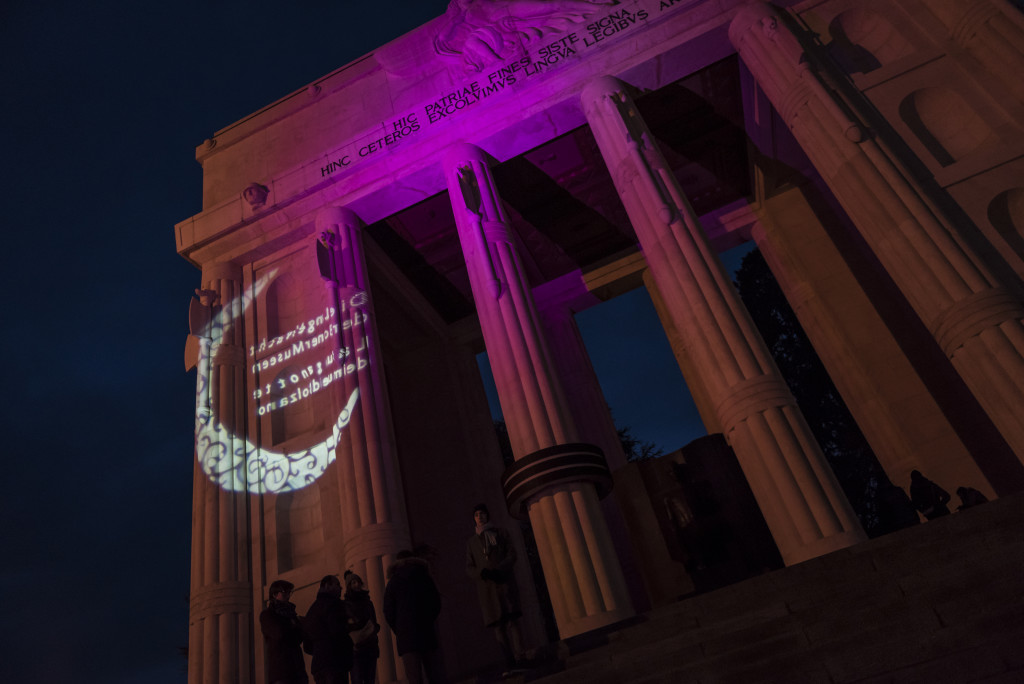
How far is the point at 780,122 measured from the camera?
1558cm

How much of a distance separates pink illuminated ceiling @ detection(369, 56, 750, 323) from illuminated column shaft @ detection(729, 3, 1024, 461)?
8.98ft

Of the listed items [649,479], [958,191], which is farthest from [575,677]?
[958,191]

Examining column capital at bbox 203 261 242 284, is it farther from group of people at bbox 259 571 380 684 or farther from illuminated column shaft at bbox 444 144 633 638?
group of people at bbox 259 571 380 684

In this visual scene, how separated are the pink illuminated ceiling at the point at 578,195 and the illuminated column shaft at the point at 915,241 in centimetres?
274

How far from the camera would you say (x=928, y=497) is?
1051cm

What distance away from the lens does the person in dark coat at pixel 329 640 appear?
721cm

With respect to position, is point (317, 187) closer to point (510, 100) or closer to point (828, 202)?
point (510, 100)

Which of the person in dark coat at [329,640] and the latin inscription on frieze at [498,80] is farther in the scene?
the latin inscription on frieze at [498,80]

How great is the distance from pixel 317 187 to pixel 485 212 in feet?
15.7

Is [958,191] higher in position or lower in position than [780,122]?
lower

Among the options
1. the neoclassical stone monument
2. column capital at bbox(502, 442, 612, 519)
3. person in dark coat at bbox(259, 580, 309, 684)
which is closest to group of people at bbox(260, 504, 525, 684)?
person in dark coat at bbox(259, 580, 309, 684)

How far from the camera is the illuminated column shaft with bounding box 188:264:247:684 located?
1126cm

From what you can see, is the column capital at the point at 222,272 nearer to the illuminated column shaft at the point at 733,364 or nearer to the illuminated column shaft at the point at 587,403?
the illuminated column shaft at the point at 587,403

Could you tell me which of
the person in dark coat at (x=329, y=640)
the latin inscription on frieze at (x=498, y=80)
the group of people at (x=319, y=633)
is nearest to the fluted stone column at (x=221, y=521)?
the latin inscription on frieze at (x=498, y=80)
